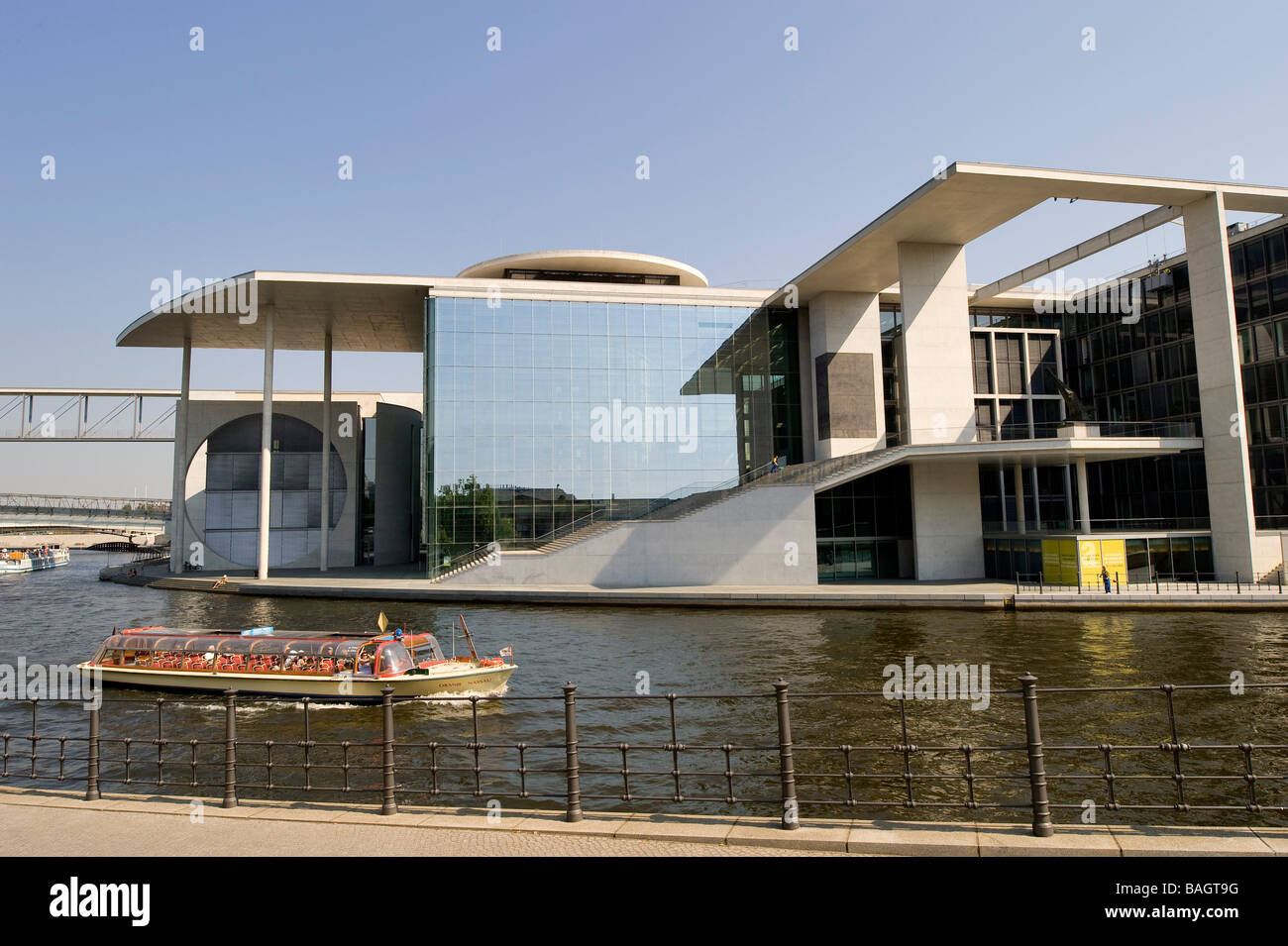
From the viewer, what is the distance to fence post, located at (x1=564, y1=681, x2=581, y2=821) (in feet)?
25.7

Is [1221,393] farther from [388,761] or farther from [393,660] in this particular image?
[388,761]

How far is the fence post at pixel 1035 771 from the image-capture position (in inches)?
275

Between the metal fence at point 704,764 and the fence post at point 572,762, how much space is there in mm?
19

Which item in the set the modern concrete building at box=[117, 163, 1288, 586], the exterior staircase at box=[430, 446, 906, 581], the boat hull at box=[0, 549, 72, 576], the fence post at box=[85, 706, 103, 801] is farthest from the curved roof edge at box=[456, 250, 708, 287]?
the boat hull at box=[0, 549, 72, 576]

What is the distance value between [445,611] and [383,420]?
3082cm

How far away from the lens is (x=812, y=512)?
127 ft

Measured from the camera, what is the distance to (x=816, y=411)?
156 feet

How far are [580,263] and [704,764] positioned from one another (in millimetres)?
42636

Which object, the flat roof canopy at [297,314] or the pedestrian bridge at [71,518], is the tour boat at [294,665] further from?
the pedestrian bridge at [71,518]

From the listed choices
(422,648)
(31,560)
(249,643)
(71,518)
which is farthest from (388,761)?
(71,518)

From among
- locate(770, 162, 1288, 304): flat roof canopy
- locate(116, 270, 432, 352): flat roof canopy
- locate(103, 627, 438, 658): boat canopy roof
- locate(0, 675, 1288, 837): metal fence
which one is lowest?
locate(0, 675, 1288, 837): metal fence

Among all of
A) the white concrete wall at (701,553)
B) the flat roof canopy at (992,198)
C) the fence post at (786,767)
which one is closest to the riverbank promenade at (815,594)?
the white concrete wall at (701,553)

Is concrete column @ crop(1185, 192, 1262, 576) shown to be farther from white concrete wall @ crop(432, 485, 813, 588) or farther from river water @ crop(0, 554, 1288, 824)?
white concrete wall @ crop(432, 485, 813, 588)

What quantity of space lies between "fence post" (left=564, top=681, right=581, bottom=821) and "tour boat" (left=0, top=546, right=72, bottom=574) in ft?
288
